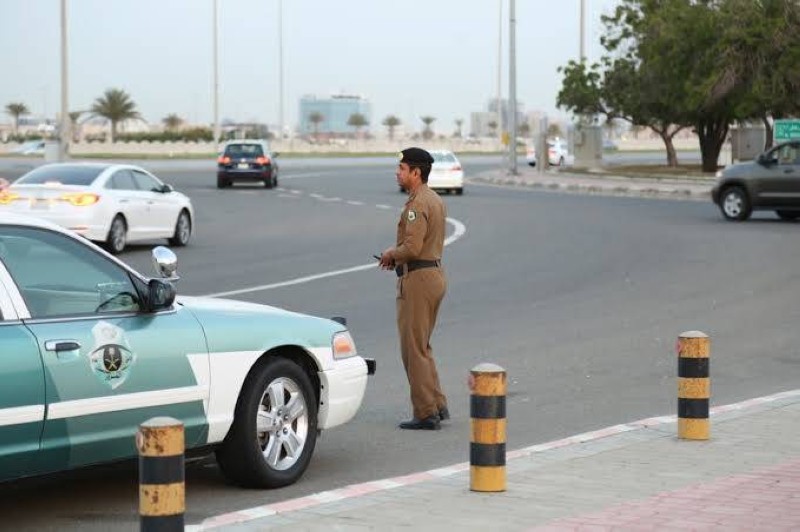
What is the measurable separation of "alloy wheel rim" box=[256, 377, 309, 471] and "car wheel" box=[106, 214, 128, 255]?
1650cm

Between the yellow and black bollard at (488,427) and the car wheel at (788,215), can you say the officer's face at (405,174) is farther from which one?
the car wheel at (788,215)

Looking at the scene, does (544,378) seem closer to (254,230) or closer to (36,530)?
(36,530)

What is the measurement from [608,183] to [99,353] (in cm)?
4766

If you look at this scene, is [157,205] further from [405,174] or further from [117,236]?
[405,174]

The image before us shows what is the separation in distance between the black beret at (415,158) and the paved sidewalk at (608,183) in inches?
1362

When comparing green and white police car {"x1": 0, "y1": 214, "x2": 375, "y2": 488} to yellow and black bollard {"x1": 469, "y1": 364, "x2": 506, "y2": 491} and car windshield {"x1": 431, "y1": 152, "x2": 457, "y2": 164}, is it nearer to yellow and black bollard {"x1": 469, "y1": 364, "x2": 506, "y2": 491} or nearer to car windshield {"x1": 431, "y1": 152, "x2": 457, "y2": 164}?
yellow and black bollard {"x1": 469, "y1": 364, "x2": 506, "y2": 491}

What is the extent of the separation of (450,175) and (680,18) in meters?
14.6

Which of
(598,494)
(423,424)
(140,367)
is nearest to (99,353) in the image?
(140,367)

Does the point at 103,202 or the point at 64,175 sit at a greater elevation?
the point at 64,175

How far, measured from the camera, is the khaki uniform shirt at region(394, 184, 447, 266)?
32.2 ft

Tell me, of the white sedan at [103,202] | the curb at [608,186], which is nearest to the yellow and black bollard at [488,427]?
the white sedan at [103,202]

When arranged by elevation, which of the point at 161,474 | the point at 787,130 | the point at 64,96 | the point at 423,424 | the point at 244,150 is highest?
the point at 64,96

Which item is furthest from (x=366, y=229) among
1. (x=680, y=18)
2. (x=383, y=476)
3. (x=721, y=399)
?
(x=680, y=18)

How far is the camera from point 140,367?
7441 millimetres
